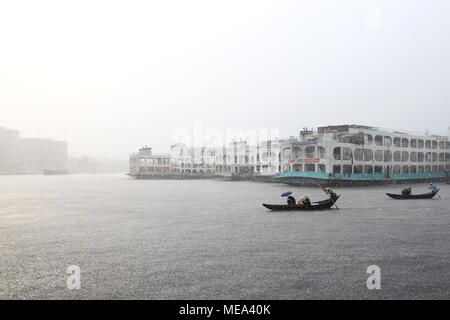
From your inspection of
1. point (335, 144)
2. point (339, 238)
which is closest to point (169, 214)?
point (339, 238)

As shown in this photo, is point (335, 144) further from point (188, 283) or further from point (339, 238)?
point (188, 283)

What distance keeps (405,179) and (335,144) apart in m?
22.2

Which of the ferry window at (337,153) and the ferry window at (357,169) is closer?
the ferry window at (337,153)

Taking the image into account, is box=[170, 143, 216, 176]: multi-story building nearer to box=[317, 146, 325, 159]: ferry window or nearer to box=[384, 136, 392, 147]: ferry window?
box=[384, 136, 392, 147]: ferry window

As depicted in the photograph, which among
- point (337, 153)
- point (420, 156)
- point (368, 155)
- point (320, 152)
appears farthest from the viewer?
point (420, 156)

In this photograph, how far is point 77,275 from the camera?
1273cm

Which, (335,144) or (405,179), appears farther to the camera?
(405,179)

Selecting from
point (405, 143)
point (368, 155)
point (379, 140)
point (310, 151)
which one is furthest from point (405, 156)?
point (310, 151)

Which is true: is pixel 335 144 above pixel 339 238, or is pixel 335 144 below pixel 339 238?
above

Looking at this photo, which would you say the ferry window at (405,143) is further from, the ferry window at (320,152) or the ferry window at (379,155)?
the ferry window at (320,152)

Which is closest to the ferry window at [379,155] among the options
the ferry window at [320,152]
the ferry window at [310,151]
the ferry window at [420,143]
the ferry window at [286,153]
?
the ferry window at [320,152]

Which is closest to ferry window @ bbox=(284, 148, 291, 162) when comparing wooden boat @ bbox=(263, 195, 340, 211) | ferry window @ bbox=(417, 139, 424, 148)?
ferry window @ bbox=(417, 139, 424, 148)

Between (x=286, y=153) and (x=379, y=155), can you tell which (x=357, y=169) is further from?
(x=286, y=153)
